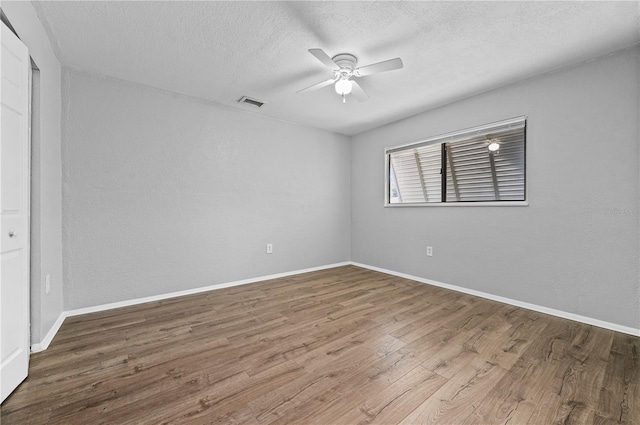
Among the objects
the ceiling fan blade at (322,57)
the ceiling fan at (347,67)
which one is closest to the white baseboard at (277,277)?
the ceiling fan at (347,67)

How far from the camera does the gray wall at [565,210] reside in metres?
2.21

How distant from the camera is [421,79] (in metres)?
2.74

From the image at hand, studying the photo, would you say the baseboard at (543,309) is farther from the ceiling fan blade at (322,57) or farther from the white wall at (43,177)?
the white wall at (43,177)

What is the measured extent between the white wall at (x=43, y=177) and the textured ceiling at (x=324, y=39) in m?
0.18

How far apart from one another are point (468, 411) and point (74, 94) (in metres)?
4.05

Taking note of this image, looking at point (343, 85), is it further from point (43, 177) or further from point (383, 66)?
point (43, 177)

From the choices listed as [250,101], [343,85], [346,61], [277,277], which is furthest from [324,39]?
[277,277]

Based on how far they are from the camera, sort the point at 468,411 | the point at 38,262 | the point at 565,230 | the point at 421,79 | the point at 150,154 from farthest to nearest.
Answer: the point at 150,154, the point at 421,79, the point at 565,230, the point at 38,262, the point at 468,411

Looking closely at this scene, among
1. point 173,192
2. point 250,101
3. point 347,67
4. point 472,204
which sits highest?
point 250,101

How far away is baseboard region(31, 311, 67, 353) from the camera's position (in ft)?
6.05

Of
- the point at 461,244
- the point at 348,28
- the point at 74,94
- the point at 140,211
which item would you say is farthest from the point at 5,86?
the point at 461,244

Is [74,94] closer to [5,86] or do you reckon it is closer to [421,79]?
[5,86]

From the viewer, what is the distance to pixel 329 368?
168 cm

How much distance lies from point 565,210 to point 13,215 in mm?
4235
